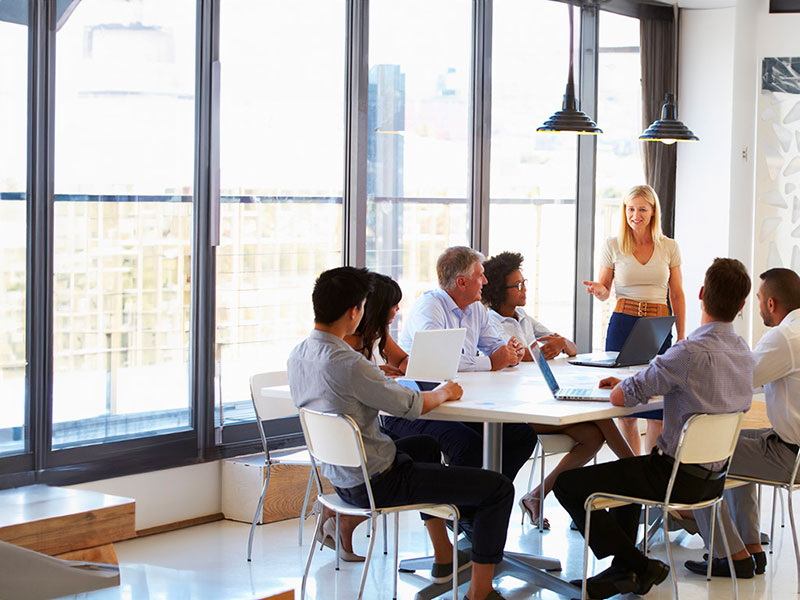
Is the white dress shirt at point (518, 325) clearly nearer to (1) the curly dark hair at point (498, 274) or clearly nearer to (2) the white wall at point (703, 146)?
(1) the curly dark hair at point (498, 274)

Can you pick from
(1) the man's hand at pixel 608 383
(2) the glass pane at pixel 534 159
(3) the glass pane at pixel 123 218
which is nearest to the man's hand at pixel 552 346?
(1) the man's hand at pixel 608 383

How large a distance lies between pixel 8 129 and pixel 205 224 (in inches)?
41.2

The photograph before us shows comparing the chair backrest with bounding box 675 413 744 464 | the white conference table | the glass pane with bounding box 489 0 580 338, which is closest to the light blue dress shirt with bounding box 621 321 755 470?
the chair backrest with bounding box 675 413 744 464

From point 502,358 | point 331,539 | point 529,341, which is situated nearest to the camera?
point 331,539

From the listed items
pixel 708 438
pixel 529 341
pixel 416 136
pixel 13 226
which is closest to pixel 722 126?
pixel 416 136

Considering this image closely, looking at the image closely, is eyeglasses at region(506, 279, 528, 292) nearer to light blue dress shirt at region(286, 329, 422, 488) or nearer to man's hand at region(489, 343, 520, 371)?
man's hand at region(489, 343, 520, 371)

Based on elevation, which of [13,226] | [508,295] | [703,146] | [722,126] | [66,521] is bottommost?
[66,521]

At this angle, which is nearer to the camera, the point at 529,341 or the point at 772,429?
the point at 772,429

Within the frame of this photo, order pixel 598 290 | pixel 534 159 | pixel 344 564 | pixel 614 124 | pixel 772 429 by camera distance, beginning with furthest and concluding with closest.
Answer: pixel 614 124 < pixel 534 159 < pixel 598 290 < pixel 344 564 < pixel 772 429

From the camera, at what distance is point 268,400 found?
15.7 ft

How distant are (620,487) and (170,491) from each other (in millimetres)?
2213

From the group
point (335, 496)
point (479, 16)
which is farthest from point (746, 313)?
point (335, 496)

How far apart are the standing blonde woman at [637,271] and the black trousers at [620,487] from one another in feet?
6.32

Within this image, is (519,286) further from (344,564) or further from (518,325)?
(344,564)
